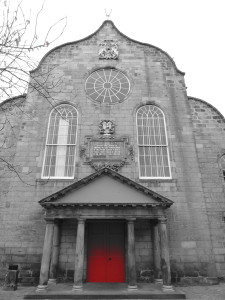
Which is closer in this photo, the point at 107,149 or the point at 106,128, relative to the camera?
the point at 107,149

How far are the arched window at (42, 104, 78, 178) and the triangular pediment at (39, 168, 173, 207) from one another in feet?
6.47

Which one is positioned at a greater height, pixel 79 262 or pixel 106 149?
pixel 106 149

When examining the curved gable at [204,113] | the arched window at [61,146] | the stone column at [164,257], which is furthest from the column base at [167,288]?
the curved gable at [204,113]

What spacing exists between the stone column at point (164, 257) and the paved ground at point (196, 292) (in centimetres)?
68

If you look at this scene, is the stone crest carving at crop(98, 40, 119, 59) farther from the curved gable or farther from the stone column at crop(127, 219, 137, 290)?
the stone column at crop(127, 219, 137, 290)

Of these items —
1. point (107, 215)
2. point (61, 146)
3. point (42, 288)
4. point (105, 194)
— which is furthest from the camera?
point (61, 146)

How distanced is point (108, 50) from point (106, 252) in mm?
12955

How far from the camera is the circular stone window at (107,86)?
14.7 m

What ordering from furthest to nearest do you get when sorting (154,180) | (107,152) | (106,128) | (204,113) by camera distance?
(204,113)
(106,128)
(107,152)
(154,180)

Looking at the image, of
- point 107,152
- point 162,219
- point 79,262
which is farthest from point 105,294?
point 107,152

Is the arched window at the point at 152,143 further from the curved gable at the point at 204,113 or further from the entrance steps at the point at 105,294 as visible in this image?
the entrance steps at the point at 105,294

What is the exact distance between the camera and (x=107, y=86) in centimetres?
1513

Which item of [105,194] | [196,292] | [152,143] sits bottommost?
[196,292]

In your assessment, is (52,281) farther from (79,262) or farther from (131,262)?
(131,262)
